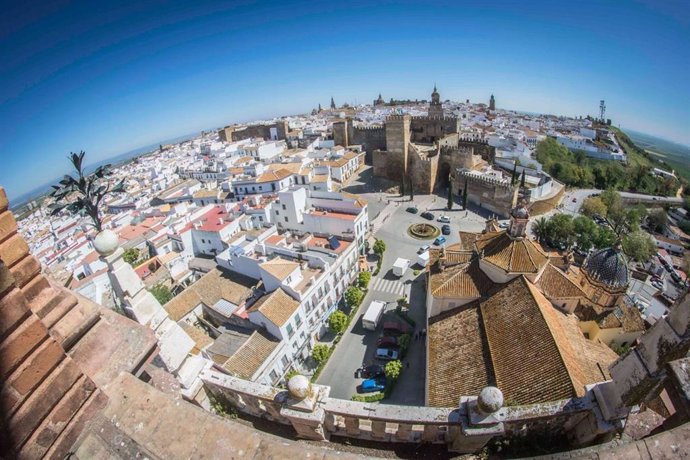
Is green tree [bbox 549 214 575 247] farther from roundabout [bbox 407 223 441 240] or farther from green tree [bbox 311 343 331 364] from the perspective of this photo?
green tree [bbox 311 343 331 364]

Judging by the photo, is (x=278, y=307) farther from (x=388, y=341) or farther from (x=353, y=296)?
(x=388, y=341)

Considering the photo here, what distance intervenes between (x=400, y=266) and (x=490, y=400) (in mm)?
20315

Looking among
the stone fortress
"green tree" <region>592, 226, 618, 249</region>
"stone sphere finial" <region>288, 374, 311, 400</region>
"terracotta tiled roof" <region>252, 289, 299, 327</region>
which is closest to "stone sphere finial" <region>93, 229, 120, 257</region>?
"stone sphere finial" <region>288, 374, 311, 400</region>

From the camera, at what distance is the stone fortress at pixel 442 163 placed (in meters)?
35.1

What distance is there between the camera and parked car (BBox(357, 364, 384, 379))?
17.5m

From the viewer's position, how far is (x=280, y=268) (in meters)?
20.3

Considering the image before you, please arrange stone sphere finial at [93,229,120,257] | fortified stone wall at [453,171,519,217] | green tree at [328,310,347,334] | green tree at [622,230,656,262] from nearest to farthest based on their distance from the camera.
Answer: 1. stone sphere finial at [93,229,120,257]
2. green tree at [328,310,347,334]
3. green tree at [622,230,656,262]
4. fortified stone wall at [453,171,519,217]

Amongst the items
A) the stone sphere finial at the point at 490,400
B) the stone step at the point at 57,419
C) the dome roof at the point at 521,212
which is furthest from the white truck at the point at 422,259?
the stone step at the point at 57,419

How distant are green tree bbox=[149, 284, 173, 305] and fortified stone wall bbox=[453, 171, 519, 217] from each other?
3458cm

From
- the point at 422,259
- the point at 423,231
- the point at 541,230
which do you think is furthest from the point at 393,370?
the point at 541,230

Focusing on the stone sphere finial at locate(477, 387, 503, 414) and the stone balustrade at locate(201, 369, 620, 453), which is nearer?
the stone sphere finial at locate(477, 387, 503, 414)

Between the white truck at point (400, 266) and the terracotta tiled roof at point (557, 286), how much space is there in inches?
484

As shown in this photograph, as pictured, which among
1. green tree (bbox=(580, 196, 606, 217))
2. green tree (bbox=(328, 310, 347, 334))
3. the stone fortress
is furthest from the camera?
green tree (bbox=(580, 196, 606, 217))

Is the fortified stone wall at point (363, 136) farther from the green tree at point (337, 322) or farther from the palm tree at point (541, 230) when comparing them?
the green tree at point (337, 322)
